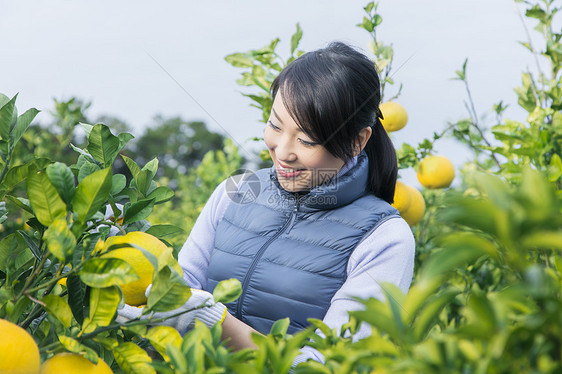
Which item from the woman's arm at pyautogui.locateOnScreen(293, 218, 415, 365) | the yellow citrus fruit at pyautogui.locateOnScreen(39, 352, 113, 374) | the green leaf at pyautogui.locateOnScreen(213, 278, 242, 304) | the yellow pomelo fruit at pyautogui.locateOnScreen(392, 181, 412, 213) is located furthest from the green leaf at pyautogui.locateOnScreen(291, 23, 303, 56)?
the yellow citrus fruit at pyautogui.locateOnScreen(39, 352, 113, 374)

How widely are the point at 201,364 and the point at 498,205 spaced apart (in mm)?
318

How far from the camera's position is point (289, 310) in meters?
1.23

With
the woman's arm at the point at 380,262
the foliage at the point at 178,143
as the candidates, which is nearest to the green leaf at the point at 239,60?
the woman's arm at the point at 380,262

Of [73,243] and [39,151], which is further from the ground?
[73,243]

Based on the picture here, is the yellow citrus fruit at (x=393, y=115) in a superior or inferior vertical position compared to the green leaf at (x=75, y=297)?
inferior

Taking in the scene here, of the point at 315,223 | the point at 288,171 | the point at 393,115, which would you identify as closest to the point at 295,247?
the point at 315,223

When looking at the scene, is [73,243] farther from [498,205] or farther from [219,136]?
[219,136]

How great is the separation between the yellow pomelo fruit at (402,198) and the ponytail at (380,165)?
0.30 meters

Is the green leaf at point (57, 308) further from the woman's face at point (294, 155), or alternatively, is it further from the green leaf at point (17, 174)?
the woman's face at point (294, 155)

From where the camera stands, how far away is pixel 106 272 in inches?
22.6

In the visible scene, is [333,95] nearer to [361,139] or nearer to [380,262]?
[361,139]

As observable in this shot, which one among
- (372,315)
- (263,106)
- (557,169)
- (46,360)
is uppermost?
(372,315)

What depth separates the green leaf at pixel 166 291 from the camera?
0.60m

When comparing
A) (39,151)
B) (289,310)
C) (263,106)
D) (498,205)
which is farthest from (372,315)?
(39,151)
